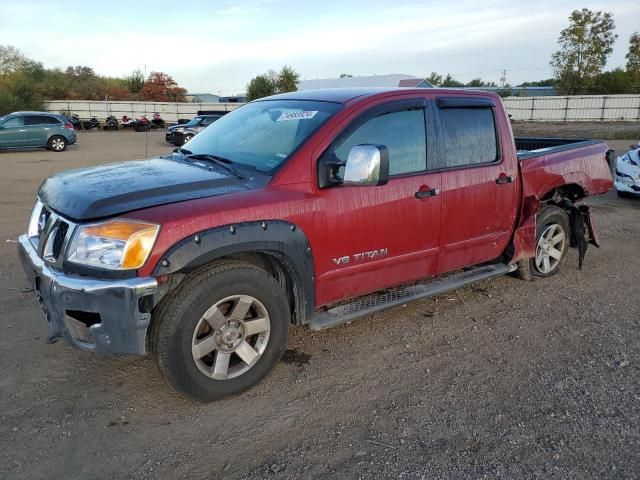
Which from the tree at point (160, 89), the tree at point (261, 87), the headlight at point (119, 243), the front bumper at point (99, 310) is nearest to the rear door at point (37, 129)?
the front bumper at point (99, 310)

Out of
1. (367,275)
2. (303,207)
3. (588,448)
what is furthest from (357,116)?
(588,448)

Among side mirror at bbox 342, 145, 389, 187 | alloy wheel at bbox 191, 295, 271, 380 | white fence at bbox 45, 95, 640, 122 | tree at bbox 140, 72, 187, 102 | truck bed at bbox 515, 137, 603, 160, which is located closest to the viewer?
alloy wheel at bbox 191, 295, 271, 380

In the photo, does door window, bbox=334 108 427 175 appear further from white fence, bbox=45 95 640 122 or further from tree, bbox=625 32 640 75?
tree, bbox=625 32 640 75

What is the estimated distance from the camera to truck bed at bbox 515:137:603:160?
527 centimetres

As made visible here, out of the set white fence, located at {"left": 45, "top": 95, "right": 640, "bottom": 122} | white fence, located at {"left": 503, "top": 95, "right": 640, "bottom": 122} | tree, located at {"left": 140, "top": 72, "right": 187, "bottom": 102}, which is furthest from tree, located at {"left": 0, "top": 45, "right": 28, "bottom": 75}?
white fence, located at {"left": 503, "top": 95, "right": 640, "bottom": 122}

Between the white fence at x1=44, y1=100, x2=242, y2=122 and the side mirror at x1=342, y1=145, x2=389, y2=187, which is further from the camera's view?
the white fence at x1=44, y1=100, x2=242, y2=122

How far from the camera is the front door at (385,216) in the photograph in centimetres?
358

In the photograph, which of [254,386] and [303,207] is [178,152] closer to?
[303,207]

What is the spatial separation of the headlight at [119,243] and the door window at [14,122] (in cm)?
2142

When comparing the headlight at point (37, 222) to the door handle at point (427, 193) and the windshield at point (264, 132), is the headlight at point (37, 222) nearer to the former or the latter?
the windshield at point (264, 132)

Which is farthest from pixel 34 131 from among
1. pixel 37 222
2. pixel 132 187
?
pixel 132 187

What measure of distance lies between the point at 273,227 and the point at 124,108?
49.2m

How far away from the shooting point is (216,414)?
3.18 metres

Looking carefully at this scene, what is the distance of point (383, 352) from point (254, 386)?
1046 millimetres
